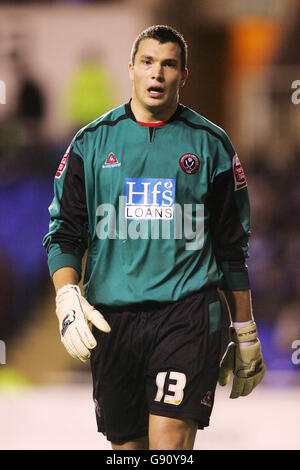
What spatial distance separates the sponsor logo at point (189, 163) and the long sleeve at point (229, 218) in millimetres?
99

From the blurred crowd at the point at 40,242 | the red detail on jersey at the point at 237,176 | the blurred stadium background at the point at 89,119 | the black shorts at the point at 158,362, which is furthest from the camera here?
the blurred crowd at the point at 40,242

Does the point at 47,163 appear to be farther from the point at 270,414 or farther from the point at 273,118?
the point at 273,118

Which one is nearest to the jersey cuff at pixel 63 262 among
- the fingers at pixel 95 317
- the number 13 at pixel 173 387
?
the fingers at pixel 95 317

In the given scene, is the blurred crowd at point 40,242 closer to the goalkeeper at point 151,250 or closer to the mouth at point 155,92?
the goalkeeper at point 151,250

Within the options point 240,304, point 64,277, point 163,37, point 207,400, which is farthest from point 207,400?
point 163,37

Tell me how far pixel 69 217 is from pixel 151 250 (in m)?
0.35

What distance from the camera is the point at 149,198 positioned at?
3438mm

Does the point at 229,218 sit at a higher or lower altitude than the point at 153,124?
lower

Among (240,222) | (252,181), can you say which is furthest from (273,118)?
(240,222)

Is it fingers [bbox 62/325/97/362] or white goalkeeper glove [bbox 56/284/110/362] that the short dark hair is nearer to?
white goalkeeper glove [bbox 56/284/110/362]

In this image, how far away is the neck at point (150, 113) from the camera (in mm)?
3520

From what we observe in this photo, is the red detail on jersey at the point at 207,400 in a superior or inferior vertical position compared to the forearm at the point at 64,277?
inferior

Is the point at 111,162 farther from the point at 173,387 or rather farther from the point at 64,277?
the point at 173,387

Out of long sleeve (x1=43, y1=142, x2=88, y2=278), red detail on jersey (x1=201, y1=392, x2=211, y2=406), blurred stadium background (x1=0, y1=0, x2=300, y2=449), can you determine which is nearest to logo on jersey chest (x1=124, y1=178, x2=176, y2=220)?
long sleeve (x1=43, y1=142, x2=88, y2=278)
